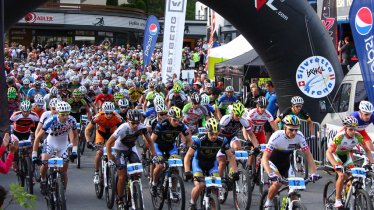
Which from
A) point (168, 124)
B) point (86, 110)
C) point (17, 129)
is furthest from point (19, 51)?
point (168, 124)

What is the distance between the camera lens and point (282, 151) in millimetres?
9570

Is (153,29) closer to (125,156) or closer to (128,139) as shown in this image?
(128,139)

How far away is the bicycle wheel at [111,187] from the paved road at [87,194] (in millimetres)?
186

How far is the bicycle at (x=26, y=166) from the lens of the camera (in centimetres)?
1193

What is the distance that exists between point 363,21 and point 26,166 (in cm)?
708

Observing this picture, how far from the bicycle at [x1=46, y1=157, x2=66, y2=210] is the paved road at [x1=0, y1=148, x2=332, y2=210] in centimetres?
115

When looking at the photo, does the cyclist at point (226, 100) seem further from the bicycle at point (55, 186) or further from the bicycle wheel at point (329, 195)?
the bicycle at point (55, 186)

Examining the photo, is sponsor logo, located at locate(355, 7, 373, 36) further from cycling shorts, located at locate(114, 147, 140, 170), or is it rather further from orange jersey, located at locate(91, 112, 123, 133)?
cycling shorts, located at locate(114, 147, 140, 170)

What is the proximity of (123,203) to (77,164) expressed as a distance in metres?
5.77

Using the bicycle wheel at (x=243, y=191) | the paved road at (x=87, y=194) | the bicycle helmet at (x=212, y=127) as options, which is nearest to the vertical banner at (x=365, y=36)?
the paved road at (x=87, y=194)

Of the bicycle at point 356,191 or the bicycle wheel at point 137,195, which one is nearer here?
the bicycle at point 356,191

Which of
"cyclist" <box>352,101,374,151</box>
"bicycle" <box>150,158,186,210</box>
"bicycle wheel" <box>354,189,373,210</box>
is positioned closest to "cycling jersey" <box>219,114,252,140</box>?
"bicycle" <box>150,158,186,210</box>

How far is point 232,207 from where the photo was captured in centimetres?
1122

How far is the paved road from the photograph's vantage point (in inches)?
448
